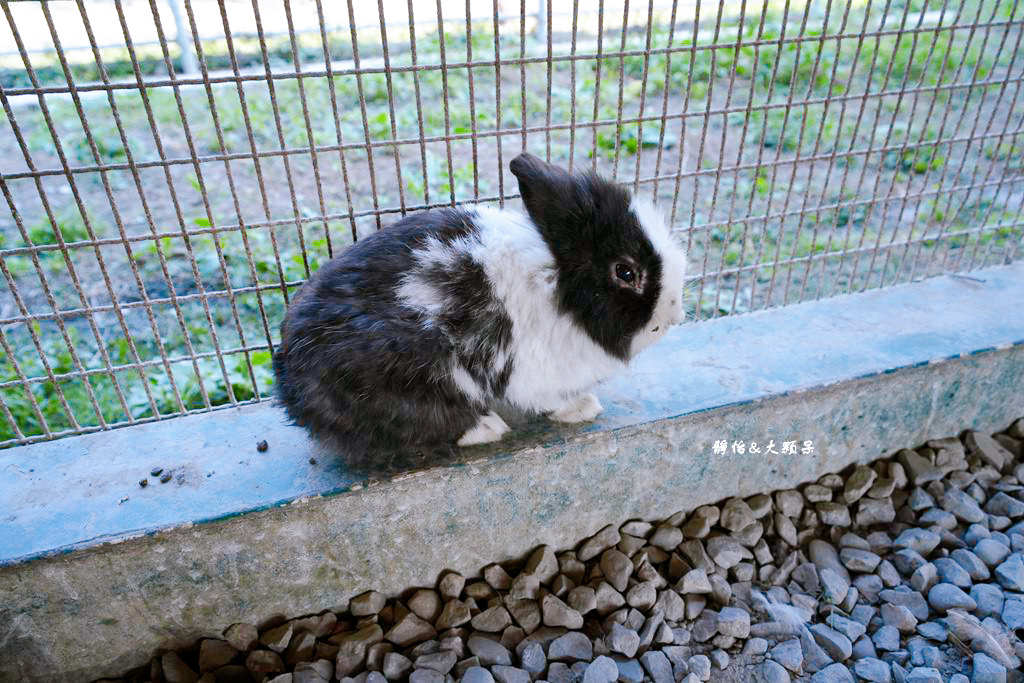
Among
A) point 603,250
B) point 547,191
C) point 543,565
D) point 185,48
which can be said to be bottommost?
point 543,565

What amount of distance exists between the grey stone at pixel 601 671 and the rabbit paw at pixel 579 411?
0.74 metres

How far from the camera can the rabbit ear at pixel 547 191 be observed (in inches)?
76.0

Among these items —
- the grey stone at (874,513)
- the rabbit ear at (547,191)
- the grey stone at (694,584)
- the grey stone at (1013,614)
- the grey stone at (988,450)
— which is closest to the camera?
the rabbit ear at (547,191)

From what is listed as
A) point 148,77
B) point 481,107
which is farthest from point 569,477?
point 148,77

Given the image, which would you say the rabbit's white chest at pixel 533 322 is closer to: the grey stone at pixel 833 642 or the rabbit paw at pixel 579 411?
the rabbit paw at pixel 579 411

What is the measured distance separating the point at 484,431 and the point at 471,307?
471 mm

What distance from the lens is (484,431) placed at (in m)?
2.29

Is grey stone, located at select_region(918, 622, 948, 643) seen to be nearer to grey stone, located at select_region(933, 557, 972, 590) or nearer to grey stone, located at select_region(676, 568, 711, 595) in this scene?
grey stone, located at select_region(933, 557, 972, 590)

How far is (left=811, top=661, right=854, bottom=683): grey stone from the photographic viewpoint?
7.27 feet

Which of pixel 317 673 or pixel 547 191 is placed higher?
pixel 547 191

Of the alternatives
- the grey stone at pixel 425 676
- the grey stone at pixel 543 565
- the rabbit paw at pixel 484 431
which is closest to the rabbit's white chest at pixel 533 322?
the rabbit paw at pixel 484 431

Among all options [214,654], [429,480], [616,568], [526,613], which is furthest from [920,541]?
[214,654]

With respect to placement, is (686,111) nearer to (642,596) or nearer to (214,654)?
(642,596)

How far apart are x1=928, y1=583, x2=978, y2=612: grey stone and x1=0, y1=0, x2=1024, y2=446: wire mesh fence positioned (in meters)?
1.23
